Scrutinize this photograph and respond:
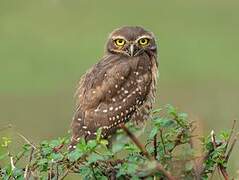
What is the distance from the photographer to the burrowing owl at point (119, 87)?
247 inches

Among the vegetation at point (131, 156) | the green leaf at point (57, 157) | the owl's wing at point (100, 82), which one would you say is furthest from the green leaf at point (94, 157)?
the owl's wing at point (100, 82)

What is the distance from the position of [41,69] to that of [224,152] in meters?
12.2

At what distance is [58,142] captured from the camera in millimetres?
4031

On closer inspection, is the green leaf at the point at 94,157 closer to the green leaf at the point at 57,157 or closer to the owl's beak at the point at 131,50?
the green leaf at the point at 57,157

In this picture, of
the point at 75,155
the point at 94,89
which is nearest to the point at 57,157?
the point at 75,155

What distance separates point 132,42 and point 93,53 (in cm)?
982

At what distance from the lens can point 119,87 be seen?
651 cm

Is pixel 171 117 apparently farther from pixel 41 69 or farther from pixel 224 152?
pixel 41 69

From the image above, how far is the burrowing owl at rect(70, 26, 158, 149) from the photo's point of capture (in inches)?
247

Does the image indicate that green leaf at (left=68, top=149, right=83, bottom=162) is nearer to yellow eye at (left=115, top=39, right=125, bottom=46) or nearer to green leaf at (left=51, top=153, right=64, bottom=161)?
green leaf at (left=51, top=153, right=64, bottom=161)

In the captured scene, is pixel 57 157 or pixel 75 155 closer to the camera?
pixel 75 155

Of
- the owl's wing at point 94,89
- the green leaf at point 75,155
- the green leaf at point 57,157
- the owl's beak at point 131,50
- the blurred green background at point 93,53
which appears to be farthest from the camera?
the blurred green background at point 93,53

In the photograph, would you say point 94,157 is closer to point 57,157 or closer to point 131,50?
point 57,157

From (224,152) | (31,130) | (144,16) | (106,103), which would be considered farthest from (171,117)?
(144,16)
